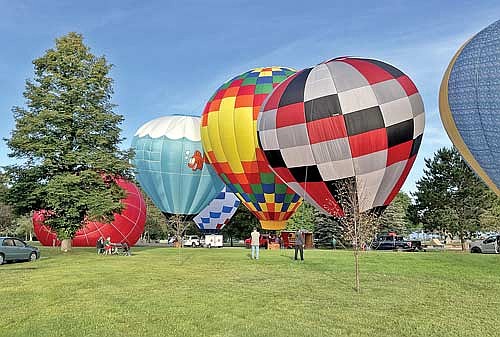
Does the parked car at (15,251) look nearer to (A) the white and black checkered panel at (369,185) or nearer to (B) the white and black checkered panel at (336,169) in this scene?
(B) the white and black checkered panel at (336,169)

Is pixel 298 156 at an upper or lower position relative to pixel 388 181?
upper

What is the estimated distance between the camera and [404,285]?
42.5 ft

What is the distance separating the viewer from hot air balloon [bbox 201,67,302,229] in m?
29.7

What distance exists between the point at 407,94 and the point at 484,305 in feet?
50.2

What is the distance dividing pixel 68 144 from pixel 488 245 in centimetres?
2453

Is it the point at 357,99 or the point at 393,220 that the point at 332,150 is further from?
the point at 393,220

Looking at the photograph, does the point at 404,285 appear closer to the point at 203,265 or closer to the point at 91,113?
the point at 203,265

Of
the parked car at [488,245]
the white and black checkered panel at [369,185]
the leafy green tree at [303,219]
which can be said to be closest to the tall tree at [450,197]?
the parked car at [488,245]

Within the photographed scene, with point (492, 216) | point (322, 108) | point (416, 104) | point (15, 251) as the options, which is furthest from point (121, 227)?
point (492, 216)

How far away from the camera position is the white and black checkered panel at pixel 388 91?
2303 centimetres

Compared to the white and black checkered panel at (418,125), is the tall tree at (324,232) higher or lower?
lower

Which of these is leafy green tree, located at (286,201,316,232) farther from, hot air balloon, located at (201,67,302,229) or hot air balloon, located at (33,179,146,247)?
hot air balloon, located at (201,67,302,229)

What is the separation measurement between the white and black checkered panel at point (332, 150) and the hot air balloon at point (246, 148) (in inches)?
235

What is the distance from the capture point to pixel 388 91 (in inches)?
915
